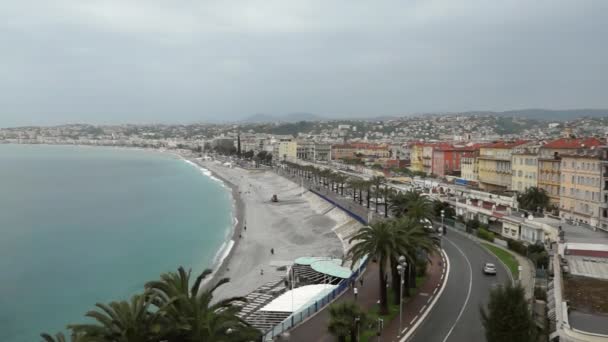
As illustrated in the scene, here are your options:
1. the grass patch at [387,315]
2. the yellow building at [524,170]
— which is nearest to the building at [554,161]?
the yellow building at [524,170]

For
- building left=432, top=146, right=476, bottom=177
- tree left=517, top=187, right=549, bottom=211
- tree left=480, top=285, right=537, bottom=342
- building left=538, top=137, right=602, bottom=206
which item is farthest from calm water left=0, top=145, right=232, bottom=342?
building left=432, top=146, right=476, bottom=177

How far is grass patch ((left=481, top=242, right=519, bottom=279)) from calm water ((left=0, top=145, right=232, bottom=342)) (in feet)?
72.8

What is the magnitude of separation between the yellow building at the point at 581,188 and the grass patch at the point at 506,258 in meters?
8.00

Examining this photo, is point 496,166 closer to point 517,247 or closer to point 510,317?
point 517,247

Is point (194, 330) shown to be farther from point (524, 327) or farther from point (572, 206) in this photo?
point (572, 206)

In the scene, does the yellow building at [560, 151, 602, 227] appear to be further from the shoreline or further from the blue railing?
the shoreline

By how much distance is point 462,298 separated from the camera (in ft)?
75.8

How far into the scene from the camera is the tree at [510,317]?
1416cm

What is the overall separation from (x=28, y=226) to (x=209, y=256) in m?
28.9

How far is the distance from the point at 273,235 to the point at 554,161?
27365 millimetres

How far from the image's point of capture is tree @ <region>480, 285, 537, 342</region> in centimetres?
1416

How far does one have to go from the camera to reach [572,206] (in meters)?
40.4

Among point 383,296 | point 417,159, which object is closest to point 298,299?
point 383,296

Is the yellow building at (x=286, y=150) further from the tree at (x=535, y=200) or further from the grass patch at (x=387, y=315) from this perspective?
the grass patch at (x=387, y=315)
